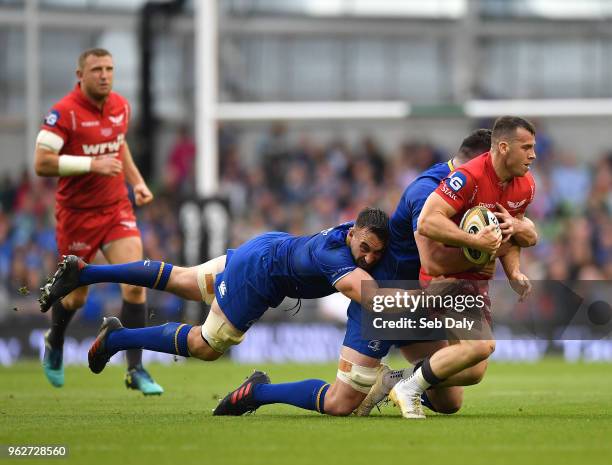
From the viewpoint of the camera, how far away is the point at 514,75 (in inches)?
921

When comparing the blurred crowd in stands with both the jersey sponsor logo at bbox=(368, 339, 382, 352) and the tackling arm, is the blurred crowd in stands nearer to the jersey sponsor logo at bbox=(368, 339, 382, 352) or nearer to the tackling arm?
the jersey sponsor logo at bbox=(368, 339, 382, 352)

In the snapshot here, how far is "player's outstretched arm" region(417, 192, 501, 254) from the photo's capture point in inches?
320

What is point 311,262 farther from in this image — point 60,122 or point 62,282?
point 60,122

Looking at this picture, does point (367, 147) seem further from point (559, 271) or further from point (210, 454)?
point (210, 454)

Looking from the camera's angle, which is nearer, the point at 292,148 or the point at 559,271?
the point at 559,271

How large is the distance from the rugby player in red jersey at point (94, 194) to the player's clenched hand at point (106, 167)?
0.44 feet

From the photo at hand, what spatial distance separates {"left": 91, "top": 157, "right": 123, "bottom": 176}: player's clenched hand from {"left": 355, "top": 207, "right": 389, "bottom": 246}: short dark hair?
2.80 m

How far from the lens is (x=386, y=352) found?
888 cm

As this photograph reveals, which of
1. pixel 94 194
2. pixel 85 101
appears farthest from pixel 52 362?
pixel 85 101

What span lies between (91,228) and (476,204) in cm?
407

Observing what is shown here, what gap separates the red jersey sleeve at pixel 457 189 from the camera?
8.34m

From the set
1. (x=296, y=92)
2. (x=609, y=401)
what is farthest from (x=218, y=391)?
(x=296, y=92)

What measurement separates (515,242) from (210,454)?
9.96 feet

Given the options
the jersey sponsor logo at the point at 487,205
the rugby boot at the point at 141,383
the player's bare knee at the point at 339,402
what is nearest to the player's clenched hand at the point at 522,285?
the jersey sponsor logo at the point at 487,205
